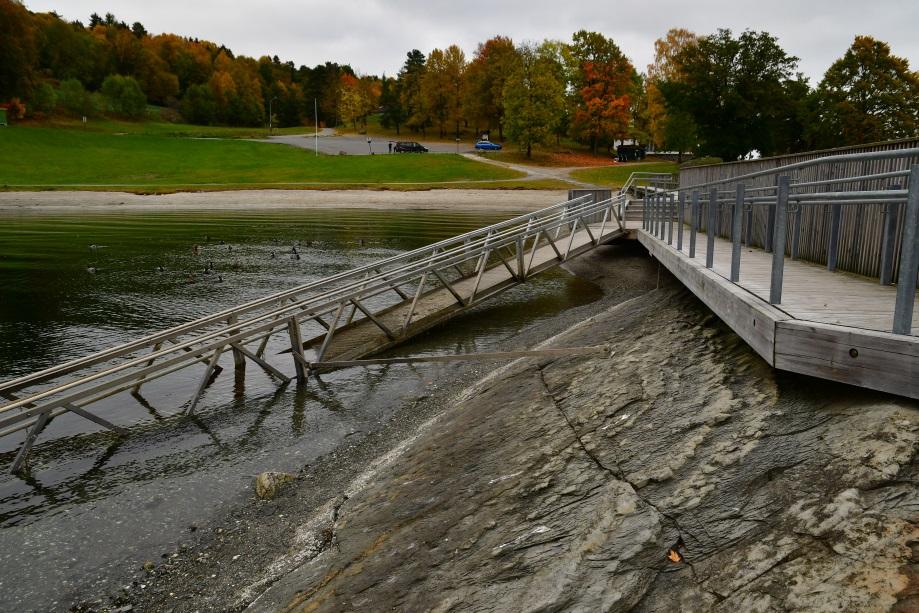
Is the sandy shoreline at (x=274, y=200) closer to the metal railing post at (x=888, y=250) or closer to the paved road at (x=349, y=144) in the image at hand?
the paved road at (x=349, y=144)

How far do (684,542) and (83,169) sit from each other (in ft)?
230

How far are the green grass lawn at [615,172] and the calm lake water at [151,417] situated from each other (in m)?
35.7

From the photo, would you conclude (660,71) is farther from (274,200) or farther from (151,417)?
(151,417)

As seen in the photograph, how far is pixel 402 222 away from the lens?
35688 millimetres

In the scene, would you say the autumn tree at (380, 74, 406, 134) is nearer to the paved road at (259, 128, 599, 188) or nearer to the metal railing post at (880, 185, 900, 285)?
the paved road at (259, 128, 599, 188)

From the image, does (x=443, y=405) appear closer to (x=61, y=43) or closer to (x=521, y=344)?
(x=521, y=344)

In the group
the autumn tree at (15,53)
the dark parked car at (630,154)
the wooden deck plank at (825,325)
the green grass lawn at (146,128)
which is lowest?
the wooden deck plank at (825,325)

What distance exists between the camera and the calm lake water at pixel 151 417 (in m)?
5.64

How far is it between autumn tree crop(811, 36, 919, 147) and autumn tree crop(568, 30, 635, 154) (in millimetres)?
25620

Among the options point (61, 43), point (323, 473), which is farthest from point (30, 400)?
point (61, 43)

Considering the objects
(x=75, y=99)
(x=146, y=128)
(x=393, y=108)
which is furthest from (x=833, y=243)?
(x=75, y=99)

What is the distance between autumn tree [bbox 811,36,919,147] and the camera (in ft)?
147

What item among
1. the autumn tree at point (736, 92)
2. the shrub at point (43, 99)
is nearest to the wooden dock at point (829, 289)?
the autumn tree at point (736, 92)

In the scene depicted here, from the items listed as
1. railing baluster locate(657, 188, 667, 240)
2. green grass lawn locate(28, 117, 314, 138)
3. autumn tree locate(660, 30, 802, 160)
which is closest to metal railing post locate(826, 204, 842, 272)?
railing baluster locate(657, 188, 667, 240)
